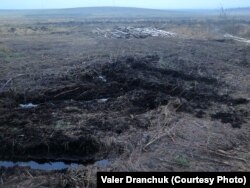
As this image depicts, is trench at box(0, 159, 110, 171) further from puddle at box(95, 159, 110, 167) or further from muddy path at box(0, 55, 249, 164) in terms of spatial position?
muddy path at box(0, 55, 249, 164)

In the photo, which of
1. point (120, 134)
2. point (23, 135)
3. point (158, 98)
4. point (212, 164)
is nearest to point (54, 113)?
point (23, 135)

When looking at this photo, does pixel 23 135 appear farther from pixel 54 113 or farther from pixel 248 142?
pixel 248 142

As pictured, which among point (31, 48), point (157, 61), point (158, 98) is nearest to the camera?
point (158, 98)

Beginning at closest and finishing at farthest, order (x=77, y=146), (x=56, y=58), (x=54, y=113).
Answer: (x=77, y=146) < (x=54, y=113) < (x=56, y=58)

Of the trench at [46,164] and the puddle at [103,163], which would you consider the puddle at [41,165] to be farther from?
the puddle at [103,163]

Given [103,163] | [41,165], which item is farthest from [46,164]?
[103,163]

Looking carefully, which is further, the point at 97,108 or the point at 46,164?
the point at 97,108

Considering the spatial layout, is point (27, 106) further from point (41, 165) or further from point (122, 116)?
point (41, 165)

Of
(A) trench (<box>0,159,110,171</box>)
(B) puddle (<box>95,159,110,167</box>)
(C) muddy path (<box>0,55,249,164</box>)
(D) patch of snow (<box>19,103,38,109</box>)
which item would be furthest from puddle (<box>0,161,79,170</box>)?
(D) patch of snow (<box>19,103,38,109</box>)
